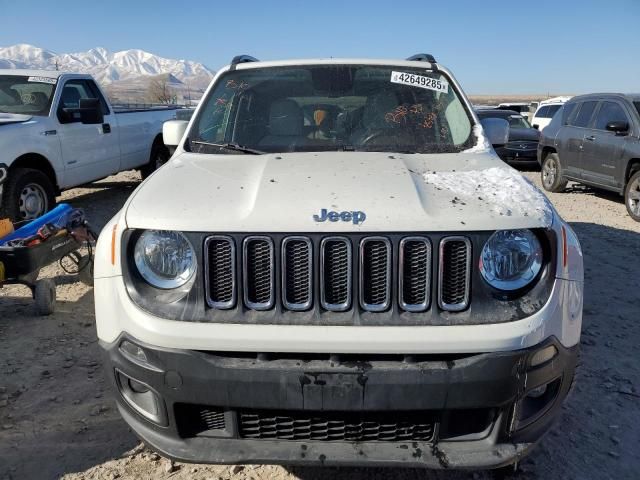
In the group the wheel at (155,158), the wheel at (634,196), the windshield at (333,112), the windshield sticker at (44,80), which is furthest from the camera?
the wheel at (155,158)

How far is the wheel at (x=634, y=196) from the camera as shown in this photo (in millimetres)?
8305

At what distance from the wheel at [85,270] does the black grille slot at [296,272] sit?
3588 millimetres

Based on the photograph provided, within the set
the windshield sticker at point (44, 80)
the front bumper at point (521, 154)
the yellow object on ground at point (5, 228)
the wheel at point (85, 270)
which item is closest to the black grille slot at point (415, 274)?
the yellow object on ground at point (5, 228)

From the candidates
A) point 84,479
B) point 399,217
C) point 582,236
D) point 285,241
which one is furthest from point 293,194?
point 582,236

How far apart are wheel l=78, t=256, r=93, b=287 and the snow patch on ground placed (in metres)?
3.58

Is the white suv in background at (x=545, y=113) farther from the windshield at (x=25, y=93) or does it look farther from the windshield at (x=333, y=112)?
the windshield at (x=333, y=112)

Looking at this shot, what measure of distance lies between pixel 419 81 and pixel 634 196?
6244 millimetres

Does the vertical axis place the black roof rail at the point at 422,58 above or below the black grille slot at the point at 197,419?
above

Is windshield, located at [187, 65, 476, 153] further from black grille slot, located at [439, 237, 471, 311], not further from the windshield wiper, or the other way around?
black grille slot, located at [439, 237, 471, 311]

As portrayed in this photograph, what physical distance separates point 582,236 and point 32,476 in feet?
22.2

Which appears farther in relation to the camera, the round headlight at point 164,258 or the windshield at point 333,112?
the windshield at point 333,112

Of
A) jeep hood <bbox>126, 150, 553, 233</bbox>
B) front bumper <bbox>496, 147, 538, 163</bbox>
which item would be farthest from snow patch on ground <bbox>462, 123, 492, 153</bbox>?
front bumper <bbox>496, 147, 538, 163</bbox>

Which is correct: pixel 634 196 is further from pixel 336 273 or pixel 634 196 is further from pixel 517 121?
pixel 336 273

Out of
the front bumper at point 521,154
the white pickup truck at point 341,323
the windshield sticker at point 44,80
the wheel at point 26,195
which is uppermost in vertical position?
the windshield sticker at point 44,80
